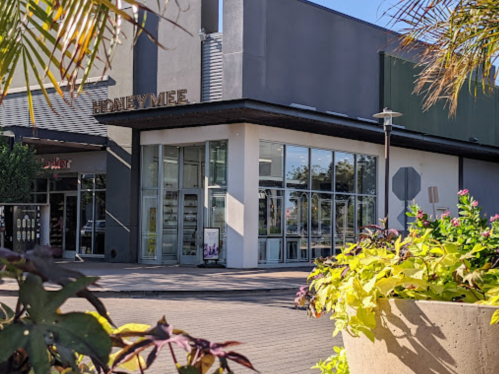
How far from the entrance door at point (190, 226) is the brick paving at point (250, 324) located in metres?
9.03

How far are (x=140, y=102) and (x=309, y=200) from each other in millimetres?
6769

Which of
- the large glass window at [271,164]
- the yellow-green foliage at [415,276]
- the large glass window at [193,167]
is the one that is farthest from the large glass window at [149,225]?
the yellow-green foliage at [415,276]

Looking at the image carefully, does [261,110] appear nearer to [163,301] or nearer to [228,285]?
[228,285]

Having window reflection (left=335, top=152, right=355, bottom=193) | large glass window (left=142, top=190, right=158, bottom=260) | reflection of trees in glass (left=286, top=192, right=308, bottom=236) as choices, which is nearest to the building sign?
large glass window (left=142, top=190, right=158, bottom=260)

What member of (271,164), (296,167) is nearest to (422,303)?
(271,164)

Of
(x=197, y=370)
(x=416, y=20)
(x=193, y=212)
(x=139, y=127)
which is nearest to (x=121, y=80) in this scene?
(x=139, y=127)

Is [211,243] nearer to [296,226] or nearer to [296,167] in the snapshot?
[296,226]

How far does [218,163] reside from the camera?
958 inches

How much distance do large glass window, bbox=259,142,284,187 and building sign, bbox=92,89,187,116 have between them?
3.16 metres

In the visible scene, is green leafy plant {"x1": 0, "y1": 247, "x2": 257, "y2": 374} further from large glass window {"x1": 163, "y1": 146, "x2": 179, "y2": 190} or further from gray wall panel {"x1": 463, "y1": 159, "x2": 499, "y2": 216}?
gray wall panel {"x1": 463, "y1": 159, "x2": 499, "y2": 216}

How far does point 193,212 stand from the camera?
25.5 m

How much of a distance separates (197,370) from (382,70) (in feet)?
91.0

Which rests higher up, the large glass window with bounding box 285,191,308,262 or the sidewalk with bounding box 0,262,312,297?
the large glass window with bounding box 285,191,308,262

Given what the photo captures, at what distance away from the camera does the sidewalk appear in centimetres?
1614
